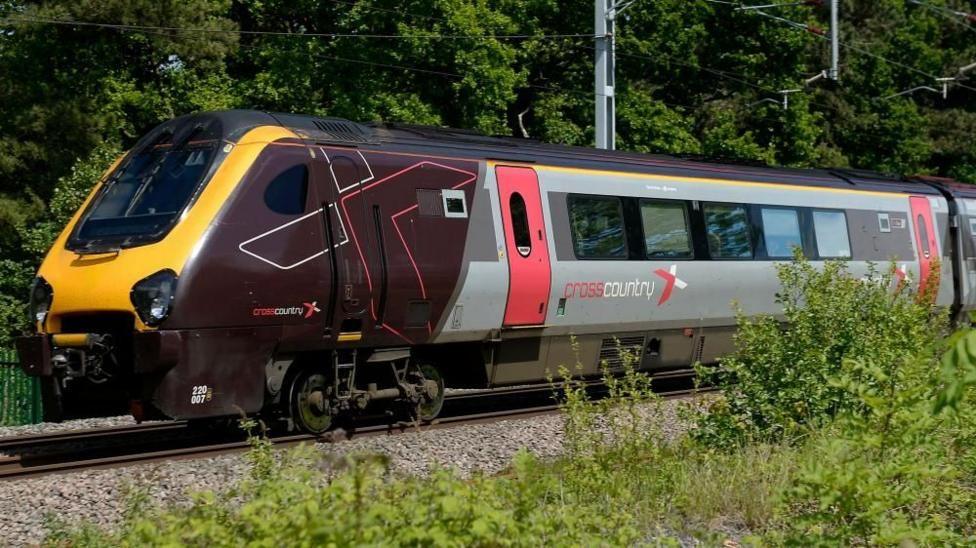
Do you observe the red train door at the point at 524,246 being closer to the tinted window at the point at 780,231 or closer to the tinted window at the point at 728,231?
the tinted window at the point at 728,231

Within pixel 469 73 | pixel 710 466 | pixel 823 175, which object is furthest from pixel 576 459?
pixel 469 73

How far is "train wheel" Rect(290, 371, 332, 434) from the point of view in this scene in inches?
439

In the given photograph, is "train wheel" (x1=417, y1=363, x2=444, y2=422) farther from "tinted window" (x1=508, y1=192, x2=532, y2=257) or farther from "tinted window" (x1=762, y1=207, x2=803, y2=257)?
"tinted window" (x1=762, y1=207, x2=803, y2=257)

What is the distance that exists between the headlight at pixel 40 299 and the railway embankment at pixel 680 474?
6.09 feet

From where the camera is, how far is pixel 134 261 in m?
10.0

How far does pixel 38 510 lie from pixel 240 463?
5.96ft

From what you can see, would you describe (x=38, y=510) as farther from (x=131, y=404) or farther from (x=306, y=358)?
(x=306, y=358)

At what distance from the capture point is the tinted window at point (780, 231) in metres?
16.3

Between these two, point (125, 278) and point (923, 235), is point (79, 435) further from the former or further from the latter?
point (923, 235)

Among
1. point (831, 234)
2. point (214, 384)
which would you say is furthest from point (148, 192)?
point (831, 234)

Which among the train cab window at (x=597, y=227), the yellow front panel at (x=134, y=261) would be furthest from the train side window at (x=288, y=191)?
the train cab window at (x=597, y=227)

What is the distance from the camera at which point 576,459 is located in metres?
7.95

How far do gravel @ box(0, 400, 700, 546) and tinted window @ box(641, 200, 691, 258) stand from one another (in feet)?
8.13

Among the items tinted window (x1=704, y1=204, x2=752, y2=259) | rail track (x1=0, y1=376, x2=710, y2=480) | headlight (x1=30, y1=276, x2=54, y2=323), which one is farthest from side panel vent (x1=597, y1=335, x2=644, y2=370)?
headlight (x1=30, y1=276, x2=54, y2=323)
